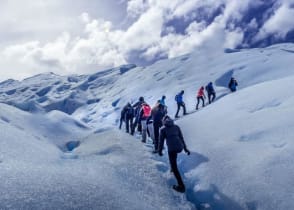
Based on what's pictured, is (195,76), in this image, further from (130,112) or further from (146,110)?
(146,110)

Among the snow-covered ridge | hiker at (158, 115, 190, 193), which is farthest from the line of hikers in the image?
the snow-covered ridge

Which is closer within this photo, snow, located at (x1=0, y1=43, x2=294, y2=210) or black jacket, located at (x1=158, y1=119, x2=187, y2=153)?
snow, located at (x1=0, y1=43, x2=294, y2=210)

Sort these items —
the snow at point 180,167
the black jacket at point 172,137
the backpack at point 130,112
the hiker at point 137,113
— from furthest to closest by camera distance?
the backpack at point 130,112, the hiker at point 137,113, the black jacket at point 172,137, the snow at point 180,167

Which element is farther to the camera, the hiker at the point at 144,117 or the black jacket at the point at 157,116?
the hiker at the point at 144,117

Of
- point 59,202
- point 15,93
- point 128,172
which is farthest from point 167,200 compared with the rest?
point 15,93

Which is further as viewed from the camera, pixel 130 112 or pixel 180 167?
pixel 130 112

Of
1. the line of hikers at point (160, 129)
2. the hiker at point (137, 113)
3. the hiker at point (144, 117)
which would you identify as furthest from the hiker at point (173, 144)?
the hiker at point (137, 113)

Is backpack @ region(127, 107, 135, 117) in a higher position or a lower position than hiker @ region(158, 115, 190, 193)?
higher

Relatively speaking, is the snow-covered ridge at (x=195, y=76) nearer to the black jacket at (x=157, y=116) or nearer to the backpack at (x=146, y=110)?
the backpack at (x=146, y=110)

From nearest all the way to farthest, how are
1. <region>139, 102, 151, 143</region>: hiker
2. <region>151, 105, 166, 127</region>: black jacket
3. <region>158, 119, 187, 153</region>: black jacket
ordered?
<region>158, 119, 187, 153</region>: black jacket < <region>151, 105, 166, 127</region>: black jacket < <region>139, 102, 151, 143</region>: hiker

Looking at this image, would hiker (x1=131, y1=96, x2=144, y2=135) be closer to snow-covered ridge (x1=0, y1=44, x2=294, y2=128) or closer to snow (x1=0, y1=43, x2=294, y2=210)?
snow (x1=0, y1=43, x2=294, y2=210)

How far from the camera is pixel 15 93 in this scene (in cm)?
12688

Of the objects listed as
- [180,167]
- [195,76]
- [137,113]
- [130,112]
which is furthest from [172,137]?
[195,76]

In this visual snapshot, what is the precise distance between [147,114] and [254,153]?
20.9 feet
